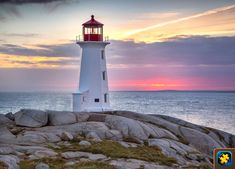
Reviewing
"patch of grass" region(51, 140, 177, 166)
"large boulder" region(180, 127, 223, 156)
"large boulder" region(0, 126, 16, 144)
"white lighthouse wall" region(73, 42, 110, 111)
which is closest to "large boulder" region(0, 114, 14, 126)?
"large boulder" region(0, 126, 16, 144)

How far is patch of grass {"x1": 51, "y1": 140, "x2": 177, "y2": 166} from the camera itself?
2506cm

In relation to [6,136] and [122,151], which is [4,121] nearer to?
[6,136]

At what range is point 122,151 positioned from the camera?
2609 centimetres

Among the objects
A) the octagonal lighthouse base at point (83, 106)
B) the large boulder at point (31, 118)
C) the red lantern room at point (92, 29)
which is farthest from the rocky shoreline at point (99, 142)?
the red lantern room at point (92, 29)

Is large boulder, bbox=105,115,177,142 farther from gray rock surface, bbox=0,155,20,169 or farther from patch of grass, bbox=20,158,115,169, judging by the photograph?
gray rock surface, bbox=0,155,20,169

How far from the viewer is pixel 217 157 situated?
9.96 metres

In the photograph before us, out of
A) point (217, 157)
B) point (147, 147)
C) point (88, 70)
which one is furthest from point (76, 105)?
point (217, 157)

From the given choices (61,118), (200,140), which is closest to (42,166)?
(61,118)

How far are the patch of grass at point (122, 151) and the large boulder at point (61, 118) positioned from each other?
5.30 metres

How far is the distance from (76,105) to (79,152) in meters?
16.0

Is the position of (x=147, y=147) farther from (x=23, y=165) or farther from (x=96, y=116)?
(x=23, y=165)

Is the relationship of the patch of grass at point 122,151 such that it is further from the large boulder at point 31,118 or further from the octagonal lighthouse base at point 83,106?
the octagonal lighthouse base at point 83,106

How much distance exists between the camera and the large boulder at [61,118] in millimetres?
32250

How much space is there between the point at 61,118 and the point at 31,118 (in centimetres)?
258
